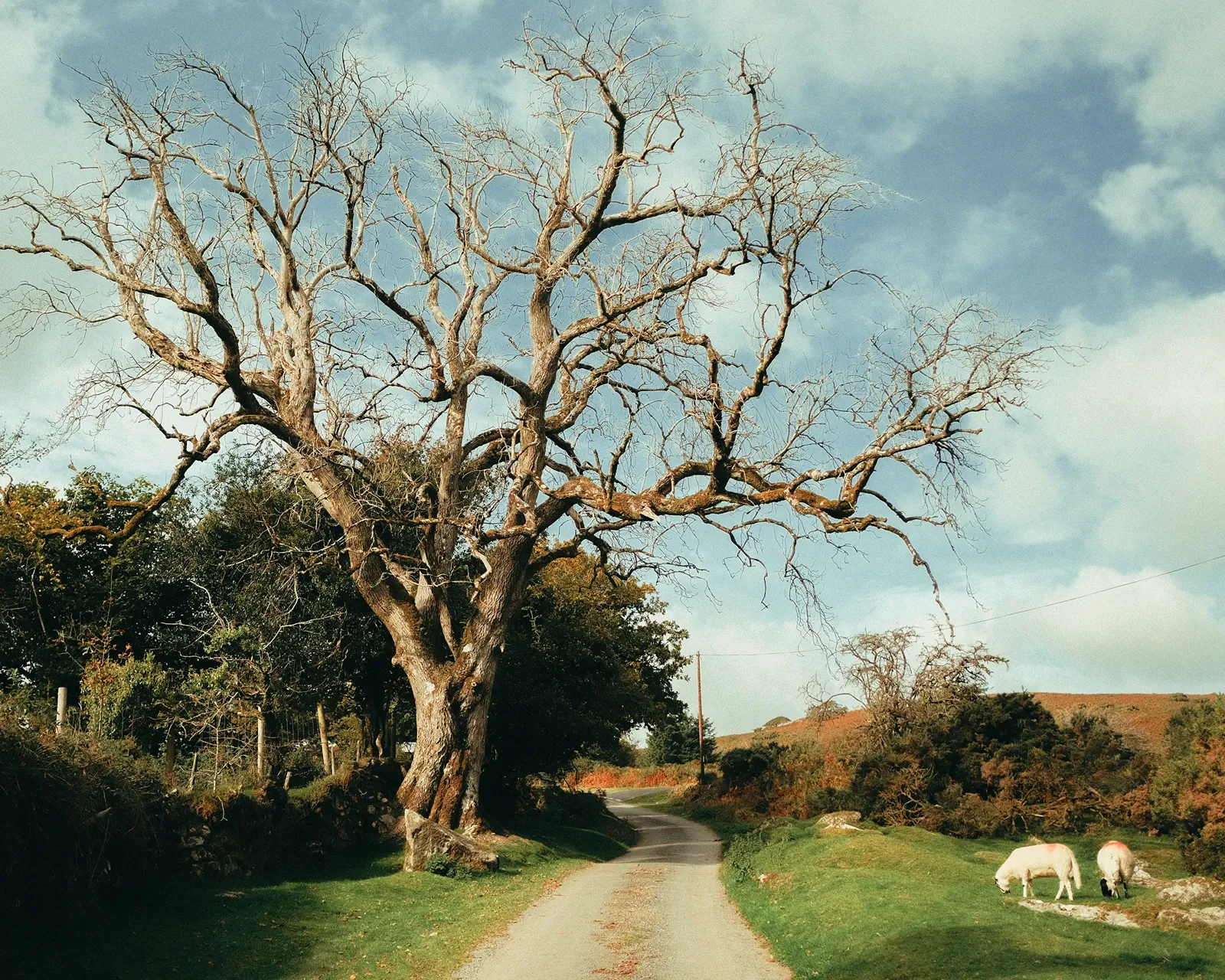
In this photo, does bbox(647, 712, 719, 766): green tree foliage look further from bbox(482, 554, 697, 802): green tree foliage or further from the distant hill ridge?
bbox(482, 554, 697, 802): green tree foliage

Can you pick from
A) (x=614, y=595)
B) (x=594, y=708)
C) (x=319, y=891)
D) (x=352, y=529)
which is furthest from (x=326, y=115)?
(x=614, y=595)

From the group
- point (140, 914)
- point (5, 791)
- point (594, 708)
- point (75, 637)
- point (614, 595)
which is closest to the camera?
point (5, 791)

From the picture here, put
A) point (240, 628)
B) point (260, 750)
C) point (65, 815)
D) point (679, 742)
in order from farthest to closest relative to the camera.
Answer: point (679, 742) → point (240, 628) → point (260, 750) → point (65, 815)

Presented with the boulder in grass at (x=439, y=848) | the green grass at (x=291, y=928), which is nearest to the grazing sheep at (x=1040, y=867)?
the green grass at (x=291, y=928)

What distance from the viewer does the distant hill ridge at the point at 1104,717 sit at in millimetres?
30113

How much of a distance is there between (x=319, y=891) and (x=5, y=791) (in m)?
6.00

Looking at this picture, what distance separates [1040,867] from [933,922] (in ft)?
10.9

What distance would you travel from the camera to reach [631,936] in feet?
42.5

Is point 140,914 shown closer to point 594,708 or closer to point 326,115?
point 326,115

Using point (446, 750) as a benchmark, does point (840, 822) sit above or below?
below

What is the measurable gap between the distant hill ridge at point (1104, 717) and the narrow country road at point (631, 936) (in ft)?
33.6

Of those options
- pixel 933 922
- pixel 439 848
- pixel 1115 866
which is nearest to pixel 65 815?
pixel 439 848

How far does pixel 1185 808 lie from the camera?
1564 cm

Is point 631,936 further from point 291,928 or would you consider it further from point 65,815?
point 65,815
